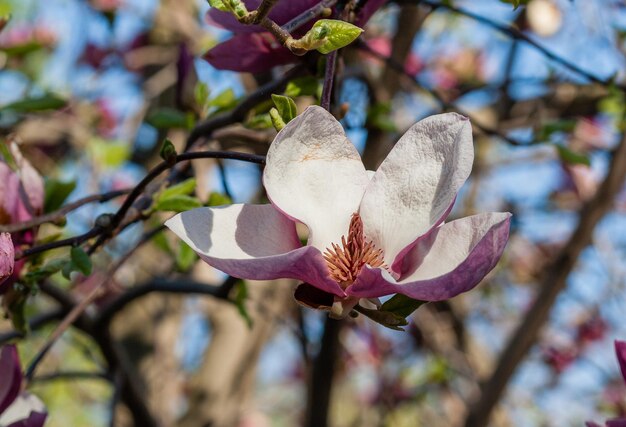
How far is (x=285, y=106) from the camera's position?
0.55 meters

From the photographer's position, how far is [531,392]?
2746 mm

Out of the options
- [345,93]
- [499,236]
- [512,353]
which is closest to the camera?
[499,236]

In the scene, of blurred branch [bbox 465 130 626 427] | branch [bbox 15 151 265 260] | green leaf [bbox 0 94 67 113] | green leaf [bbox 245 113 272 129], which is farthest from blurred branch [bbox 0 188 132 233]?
blurred branch [bbox 465 130 626 427]

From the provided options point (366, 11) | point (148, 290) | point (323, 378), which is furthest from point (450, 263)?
point (323, 378)

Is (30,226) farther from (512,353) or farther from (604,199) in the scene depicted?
(604,199)

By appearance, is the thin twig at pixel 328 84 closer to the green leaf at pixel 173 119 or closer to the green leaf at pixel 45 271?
the green leaf at pixel 45 271

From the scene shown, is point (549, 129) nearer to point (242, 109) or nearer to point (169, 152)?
point (242, 109)

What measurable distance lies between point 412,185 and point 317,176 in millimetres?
67

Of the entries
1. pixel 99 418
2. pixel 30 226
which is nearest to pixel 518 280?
pixel 30 226

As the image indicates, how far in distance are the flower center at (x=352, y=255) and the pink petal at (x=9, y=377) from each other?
0.32m

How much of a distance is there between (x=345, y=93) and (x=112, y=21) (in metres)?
0.64

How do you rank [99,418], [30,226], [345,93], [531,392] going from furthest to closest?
[99,418]
[531,392]
[345,93]
[30,226]

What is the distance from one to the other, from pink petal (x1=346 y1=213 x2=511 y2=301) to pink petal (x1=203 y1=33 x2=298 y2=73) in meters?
0.26

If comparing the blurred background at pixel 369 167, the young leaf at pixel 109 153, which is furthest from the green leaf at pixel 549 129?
the young leaf at pixel 109 153
